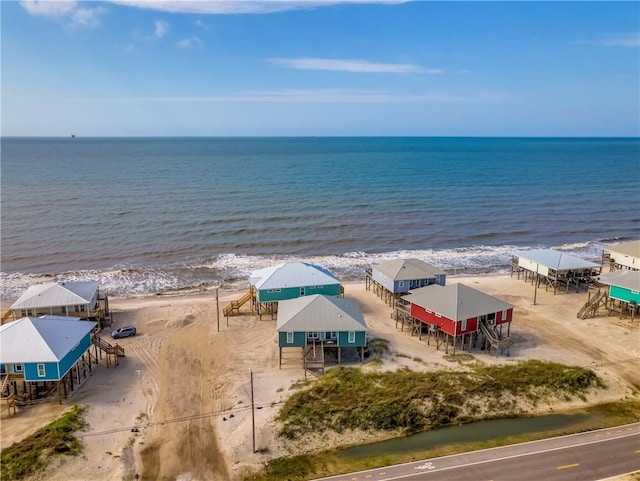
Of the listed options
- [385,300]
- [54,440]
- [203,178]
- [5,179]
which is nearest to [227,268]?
[385,300]

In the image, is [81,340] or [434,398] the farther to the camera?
[81,340]

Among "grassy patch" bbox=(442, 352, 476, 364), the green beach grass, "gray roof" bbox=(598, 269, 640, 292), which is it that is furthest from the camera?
"gray roof" bbox=(598, 269, 640, 292)

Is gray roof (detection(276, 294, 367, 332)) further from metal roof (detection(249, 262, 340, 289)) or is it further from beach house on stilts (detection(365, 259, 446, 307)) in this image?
beach house on stilts (detection(365, 259, 446, 307))

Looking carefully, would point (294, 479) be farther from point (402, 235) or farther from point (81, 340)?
point (402, 235)

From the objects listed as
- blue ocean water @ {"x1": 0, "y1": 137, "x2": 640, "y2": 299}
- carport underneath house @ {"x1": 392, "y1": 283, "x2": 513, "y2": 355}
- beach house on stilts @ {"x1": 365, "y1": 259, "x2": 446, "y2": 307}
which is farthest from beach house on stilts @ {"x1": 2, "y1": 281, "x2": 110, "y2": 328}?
carport underneath house @ {"x1": 392, "y1": 283, "x2": 513, "y2": 355}

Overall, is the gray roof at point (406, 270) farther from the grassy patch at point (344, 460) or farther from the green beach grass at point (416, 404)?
the grassy patch at point (344, 460)

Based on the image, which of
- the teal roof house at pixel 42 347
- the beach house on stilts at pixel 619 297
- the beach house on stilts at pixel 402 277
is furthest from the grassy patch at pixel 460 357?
the teal roof house at pixel 42 347
